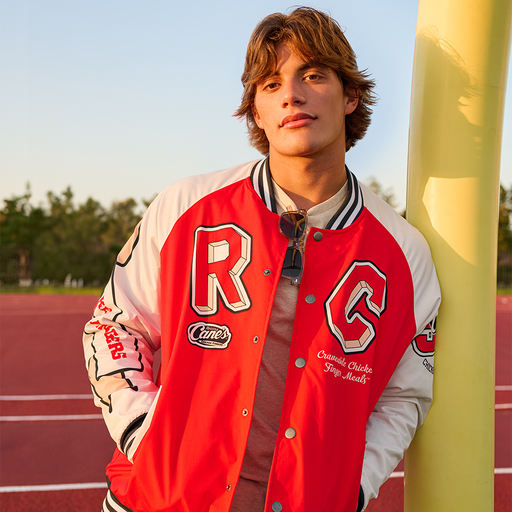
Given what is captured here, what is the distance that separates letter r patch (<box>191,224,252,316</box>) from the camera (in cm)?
171

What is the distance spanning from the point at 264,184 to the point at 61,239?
133ft

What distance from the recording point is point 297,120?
5.90ft

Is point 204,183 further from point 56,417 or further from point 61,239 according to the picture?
point 61,239

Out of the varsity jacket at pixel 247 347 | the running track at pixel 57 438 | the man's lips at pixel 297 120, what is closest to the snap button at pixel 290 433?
the varsity jacket at pixel 247 347

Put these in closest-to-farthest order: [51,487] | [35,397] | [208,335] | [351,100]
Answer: [208,335]
[351,100]
[51,487]
[35,397]

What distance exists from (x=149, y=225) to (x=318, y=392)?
0.80m

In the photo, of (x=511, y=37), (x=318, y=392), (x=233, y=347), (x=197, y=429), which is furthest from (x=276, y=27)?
(x=197, y=429)

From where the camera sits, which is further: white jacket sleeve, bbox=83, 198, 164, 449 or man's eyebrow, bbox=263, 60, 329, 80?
man's eyebrow, bbox=263, 60, 329, 80

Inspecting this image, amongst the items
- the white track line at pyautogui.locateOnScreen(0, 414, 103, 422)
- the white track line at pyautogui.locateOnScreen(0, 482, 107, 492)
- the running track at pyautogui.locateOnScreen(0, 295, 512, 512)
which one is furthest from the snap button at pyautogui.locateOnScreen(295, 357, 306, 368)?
the white track line at pyautogui.locateOnScreen(0, 414, 103, 422)

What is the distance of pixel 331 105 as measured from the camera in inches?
74.2

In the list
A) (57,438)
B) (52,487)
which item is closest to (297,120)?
(52,487)

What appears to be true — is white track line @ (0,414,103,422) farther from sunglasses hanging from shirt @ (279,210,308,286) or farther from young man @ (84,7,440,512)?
sunglasses hanging from shirt @ (279,210,308,286)

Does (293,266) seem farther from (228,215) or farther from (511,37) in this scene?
(511,37)

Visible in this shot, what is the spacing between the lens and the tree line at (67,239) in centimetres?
3466
